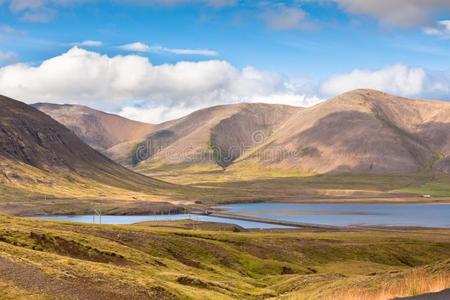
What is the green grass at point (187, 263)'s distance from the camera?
154 feet

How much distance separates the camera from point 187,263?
98812mm

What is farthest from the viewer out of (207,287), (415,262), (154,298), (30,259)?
(415,262)

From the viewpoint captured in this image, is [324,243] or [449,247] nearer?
[324,243]

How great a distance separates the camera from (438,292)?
2981 cm

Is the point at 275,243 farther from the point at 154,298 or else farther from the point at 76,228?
the point at 154,298

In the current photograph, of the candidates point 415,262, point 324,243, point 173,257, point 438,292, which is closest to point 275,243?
point 324,243

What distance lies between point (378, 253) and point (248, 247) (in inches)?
1272

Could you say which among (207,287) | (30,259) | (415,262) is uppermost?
(30,259)

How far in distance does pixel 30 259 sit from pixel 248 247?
7662cm

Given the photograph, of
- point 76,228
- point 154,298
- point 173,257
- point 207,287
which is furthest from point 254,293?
point 76,228

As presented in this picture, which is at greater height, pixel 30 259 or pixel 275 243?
pixel 30 259

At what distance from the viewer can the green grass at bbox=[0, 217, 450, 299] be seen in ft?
154

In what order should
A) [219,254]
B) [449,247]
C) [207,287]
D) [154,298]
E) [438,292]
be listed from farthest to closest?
[449,247]
[219,254]
[207,287]
[154,298]
[438,292]

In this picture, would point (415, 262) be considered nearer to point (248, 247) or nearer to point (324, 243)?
point (324, 243)
